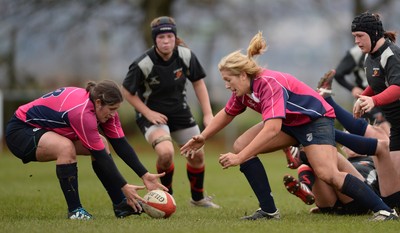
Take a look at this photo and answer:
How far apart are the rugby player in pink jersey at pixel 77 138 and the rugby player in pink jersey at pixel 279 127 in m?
0.91

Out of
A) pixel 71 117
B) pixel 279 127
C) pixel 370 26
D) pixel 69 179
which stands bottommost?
pixel 69 179

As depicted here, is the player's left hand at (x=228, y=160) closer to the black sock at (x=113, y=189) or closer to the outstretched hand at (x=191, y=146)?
the outstretched hand at (x=191, y=146)

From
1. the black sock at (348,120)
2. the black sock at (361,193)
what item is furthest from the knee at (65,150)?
the black sock at (348,120)

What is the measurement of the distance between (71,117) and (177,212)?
5.30 feet

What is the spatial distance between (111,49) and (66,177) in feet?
81.1

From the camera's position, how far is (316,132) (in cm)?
602

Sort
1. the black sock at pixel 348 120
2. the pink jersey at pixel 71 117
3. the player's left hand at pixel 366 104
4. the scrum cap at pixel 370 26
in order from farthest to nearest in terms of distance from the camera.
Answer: the black sock at pixel 348 120, the scrum cap at pixel 370 26, the pink jersey at pixel 71 117, the player's left hand at pixel 366 104

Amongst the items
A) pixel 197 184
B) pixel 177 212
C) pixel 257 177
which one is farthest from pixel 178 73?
pixel 257 177

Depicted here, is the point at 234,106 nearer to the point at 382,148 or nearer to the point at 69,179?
the point at 382,148

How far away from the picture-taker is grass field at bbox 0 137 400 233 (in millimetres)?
5586

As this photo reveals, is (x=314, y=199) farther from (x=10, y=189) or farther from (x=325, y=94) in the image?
(x=10, y=189)

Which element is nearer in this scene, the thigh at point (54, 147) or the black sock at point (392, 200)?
the thigh at point (54, 147)

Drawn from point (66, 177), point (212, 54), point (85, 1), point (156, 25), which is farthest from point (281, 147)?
point (212, 54)

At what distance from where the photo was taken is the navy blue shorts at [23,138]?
6.42 meters
